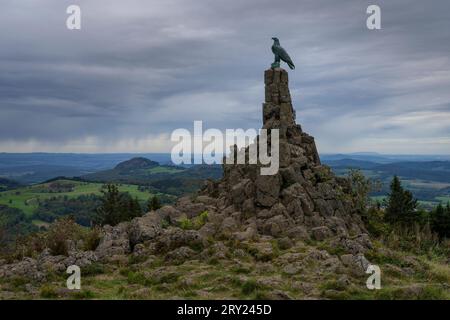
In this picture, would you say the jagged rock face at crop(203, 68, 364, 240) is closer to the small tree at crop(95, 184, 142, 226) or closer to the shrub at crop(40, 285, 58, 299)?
the shrub at crop(40, 285, 58, 299)

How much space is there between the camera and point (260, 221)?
36625 mm

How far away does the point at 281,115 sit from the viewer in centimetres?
4341

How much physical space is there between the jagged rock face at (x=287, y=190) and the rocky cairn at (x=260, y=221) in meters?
0.08

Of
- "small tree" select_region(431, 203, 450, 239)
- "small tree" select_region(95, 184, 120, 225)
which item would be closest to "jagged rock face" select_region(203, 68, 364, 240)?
"small tree" select_region(431, 203, 450, 239)

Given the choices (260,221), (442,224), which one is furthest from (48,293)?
(442,224)

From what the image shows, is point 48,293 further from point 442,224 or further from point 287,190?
point 442,224

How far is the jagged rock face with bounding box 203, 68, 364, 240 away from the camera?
36678 mm

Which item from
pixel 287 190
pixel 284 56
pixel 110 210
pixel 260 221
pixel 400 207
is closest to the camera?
pixel 260 221

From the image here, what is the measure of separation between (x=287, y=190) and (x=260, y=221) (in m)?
3.91

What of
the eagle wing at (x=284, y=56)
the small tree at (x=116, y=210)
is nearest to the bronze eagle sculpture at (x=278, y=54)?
the eagle wing at (x=284, y=56)

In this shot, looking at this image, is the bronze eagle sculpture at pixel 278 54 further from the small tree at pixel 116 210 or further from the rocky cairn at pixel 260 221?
the small tree at pixel 116 210

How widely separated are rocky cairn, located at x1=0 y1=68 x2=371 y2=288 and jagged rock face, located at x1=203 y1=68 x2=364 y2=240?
0.26ft

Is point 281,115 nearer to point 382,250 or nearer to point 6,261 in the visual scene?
point 382,250
